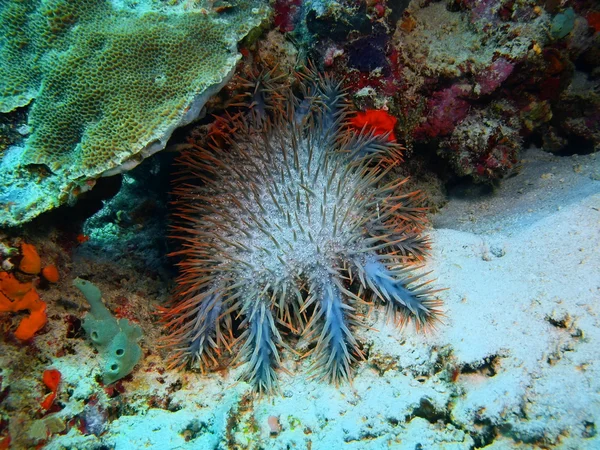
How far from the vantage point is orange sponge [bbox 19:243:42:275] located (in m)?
2.81

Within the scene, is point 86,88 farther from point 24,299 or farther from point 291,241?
point 291,241

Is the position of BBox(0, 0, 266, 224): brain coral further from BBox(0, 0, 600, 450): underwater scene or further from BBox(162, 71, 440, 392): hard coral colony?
BBox(162, 71, 440, 392): hard coral colony

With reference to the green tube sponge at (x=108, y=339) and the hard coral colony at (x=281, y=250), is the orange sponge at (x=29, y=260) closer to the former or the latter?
the green tube sponge at (x=108, y=339)

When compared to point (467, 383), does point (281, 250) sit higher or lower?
higher

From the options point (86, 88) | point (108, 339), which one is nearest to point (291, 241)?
point (108, 339)

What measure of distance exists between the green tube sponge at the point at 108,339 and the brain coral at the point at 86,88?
2.38 feet

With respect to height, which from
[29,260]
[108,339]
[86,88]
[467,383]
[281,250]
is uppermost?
[86,88]

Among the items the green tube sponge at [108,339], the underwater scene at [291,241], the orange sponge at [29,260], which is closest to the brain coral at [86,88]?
the underwater scene at [291,241]

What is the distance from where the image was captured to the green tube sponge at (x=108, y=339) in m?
2.71

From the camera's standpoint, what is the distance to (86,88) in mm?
2791

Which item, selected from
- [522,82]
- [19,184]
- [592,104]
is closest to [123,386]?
[19,184]

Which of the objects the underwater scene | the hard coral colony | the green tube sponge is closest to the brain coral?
the underwater scene

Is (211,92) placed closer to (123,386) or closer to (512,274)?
(123,386)

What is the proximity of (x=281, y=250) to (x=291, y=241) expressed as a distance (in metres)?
0.11
